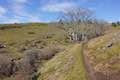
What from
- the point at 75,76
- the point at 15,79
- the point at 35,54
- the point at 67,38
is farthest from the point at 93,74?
the point at 67,38

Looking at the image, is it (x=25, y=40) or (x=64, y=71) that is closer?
(x=64, y=71)

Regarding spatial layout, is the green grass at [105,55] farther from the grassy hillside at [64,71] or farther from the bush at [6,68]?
the bush at [6,68]

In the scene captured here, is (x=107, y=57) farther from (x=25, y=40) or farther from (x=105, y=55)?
(x=25, y=40)

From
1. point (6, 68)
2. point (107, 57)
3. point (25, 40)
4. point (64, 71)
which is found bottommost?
point (25, 40)

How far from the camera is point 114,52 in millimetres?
50781

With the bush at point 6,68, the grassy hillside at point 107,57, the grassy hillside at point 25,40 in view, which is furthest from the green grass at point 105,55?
the grassy hillside at point 25,40

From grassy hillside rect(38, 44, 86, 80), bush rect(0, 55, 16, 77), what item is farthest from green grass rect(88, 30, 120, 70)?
bush rect(0, 55, 16, 77)

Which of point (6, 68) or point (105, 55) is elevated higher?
point (105, 55)

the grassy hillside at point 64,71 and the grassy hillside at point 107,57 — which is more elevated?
the grassy hillside at point 107,57

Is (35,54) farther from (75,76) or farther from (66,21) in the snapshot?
(66,21)

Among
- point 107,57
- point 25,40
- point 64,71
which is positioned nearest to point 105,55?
point 107,57

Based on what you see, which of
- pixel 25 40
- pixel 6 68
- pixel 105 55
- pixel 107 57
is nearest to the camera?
pixel 107 57

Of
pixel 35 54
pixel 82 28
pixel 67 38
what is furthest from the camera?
pixel 67 38

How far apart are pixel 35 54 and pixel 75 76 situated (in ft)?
84.8
